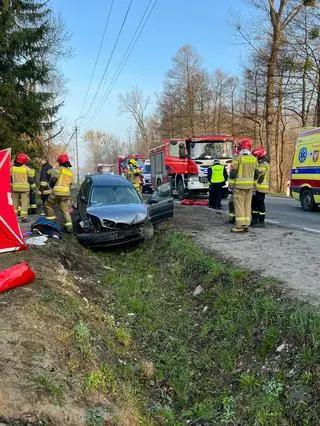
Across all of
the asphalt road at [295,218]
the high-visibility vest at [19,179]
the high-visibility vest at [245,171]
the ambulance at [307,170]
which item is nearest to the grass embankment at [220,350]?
the high-visibility vest at [245,171]

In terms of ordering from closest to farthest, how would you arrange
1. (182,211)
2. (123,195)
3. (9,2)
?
1. (123,195)
2. (182,211)
3. (9,2)

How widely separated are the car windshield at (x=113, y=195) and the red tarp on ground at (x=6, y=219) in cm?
261

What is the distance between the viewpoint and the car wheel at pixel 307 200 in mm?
14138

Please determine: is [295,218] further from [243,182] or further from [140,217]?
Answer: [140,217]

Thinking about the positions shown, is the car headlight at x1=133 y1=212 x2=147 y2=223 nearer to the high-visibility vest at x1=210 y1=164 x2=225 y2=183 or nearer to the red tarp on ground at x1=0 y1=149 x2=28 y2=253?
the red tarp on ground at x1=0 y1=149 x2=28 y2=253

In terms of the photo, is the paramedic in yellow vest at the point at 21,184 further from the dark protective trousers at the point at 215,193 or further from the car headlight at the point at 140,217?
the dark protective trousers at the point at 215,193

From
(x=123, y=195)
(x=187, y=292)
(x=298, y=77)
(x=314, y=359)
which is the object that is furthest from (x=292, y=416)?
(x=298, y=77)

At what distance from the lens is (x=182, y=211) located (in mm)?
13477

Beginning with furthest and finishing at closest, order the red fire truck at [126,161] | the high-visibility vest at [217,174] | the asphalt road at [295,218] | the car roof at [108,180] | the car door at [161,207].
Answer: the red fire truck at [126,161] < the high-visibility vest at [217,174] < the asphalt road at [295,218] < the car roof at [108,180] < the car door at [161,207]

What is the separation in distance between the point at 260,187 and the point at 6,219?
5.41 m

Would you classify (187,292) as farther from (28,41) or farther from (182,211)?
(28,41)

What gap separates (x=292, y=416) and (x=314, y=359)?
0.52 meters

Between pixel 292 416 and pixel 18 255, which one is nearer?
pixel 292 416

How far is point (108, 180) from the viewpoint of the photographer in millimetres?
10750
